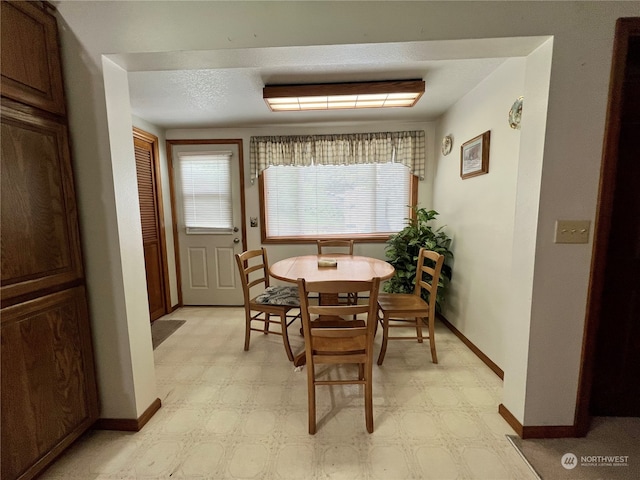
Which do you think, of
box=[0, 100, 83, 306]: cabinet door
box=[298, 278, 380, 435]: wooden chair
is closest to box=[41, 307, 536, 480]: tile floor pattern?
box=[298, 278, 380, 435]: wooden chair

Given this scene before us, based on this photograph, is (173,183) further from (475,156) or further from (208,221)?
(475,156)

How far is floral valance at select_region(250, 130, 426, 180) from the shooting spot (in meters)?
3.14

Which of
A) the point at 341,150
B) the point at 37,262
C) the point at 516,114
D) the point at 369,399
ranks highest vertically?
the point at 341,150

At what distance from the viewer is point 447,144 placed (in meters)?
2.76

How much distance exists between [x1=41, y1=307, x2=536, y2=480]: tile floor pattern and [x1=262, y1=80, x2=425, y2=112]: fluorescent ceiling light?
218 centimetres

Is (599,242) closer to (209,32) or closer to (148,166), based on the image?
(209,32)

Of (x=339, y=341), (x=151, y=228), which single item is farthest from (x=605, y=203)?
(x=151, y=228)

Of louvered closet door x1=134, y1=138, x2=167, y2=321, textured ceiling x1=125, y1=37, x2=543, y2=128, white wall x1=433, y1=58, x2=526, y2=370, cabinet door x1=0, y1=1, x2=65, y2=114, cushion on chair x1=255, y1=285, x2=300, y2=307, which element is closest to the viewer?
cabinet door x1=0, y1=1, x2=65, y2=114

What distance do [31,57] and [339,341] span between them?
6.62 ft

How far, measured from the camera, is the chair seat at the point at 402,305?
2.08 m

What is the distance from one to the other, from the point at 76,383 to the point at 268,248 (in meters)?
2.20

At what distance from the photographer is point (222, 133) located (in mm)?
3250

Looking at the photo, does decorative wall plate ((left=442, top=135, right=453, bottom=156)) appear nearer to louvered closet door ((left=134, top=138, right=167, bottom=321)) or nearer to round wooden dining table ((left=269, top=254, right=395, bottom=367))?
round wooden dining table ((left=269, top=254, right=395, bottom=367))

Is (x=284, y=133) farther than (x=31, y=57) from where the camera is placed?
Yes
